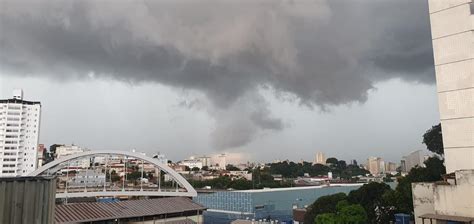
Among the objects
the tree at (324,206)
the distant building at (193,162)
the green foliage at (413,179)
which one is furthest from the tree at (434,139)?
the distant building at (193,162)

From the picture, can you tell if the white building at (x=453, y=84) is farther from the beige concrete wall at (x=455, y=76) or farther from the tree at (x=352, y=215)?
the tree at (x=352, y=215)

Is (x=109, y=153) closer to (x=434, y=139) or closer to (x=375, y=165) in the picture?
(x=434, y=139)

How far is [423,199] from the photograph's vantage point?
23188 millimetres

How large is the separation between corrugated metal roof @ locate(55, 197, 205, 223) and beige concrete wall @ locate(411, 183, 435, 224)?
736 inches

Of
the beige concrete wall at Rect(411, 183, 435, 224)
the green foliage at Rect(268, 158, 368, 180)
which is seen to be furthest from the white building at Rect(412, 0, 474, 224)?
the green foliage at Rect(268, 158, 368, 180)

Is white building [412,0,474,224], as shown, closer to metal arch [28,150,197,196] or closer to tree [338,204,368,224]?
tree [338,204,368,224]

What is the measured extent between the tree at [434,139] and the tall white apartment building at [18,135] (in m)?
91.1

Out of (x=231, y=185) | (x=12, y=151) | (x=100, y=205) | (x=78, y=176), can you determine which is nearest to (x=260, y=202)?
(x=100, y=205)

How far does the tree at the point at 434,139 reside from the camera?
39.8m

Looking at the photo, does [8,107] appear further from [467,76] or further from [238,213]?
[467,76]

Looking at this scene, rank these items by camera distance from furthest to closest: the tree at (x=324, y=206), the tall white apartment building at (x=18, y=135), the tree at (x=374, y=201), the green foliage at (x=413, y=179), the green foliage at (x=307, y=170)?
1. the green foliage at (x=307, y=170)
2. the tall white apartment building at (x=18, y=135)
3. the tree at (x=324, y=206)
4. the tree at (x=374, y=201)
5. the green foliage at (x=413, y=179)

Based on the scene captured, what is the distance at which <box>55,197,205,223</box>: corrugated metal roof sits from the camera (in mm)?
26127

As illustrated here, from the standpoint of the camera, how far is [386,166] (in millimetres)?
185500

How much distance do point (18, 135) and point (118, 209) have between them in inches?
3244
